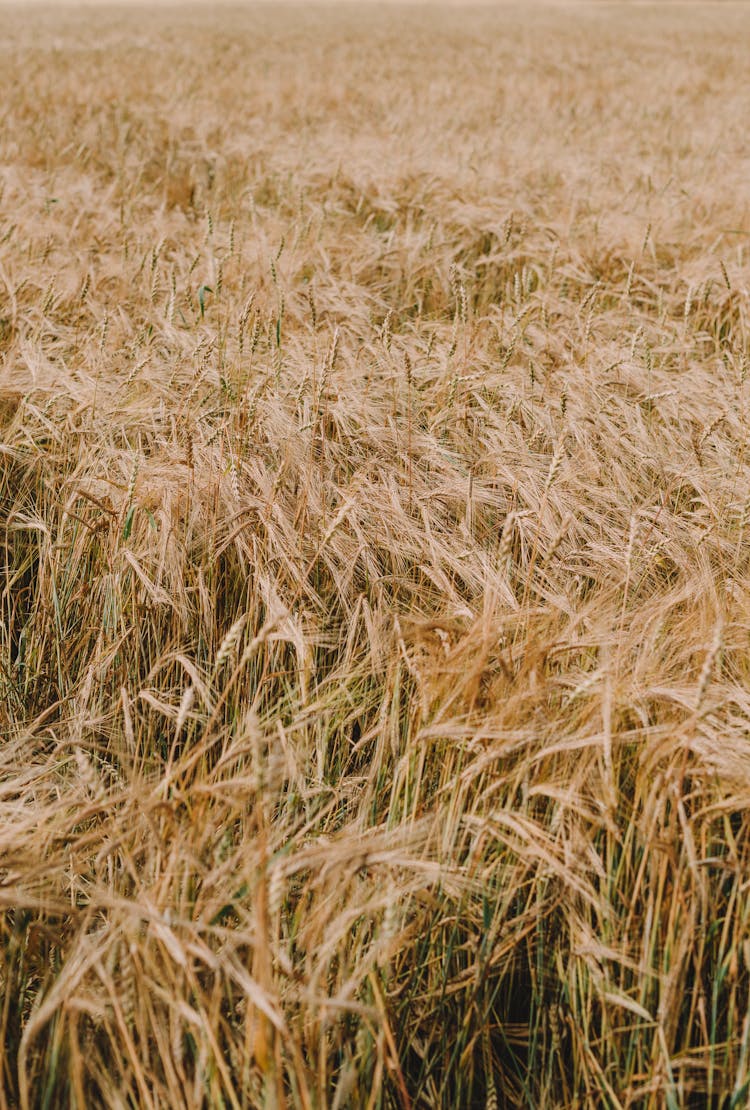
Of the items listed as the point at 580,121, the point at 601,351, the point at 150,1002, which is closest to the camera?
the point at 150,1002

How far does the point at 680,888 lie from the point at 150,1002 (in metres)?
0.54

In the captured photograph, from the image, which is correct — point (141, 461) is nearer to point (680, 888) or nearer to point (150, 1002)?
point (150, 1002)

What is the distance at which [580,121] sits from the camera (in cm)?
612

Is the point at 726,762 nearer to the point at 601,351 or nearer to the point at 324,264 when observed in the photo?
the point at 601,351

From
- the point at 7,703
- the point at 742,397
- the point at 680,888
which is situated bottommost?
the point at 7,703

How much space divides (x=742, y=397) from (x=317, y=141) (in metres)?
3.79

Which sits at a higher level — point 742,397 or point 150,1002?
point 742,397

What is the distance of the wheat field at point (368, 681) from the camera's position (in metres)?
0.80

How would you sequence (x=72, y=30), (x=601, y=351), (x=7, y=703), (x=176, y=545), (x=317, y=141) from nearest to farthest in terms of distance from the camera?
1. (x=7, y=703)
2. (x=176, y=545)
3. (x=601, y=351)
4. (x=317, y=141)
5. (x=72, y=30)

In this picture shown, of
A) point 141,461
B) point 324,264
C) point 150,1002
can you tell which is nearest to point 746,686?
point 150,1002

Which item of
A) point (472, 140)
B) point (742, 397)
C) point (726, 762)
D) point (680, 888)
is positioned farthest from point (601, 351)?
point (472, 140)

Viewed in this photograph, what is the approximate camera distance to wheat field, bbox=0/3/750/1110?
801 mm

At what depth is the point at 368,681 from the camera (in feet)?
4.07

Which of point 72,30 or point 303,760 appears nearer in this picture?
point 303,760
